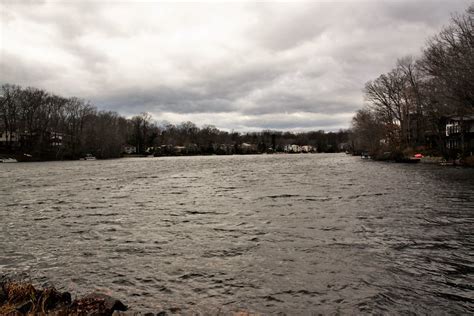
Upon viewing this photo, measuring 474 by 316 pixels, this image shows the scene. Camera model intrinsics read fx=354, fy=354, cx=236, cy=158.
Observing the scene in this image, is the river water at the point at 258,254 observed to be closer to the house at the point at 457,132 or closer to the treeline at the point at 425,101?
the treeline at the point at 425,101

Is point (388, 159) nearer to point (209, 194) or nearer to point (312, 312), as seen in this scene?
point (209, 194)

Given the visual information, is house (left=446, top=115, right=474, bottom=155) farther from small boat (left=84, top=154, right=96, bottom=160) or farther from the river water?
small boat (left=84, top=154, right=96, bottom=160)

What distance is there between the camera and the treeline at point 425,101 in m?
39.9

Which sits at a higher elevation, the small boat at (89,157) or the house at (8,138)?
the house at (8,138)

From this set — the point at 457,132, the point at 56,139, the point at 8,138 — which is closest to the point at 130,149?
Result: the point at 56,139

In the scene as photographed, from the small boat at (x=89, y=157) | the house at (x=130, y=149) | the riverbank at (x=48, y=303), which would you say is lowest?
the riverbank at (x=48, y=303)

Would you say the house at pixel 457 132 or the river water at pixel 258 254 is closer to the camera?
the river water at pixel 258 254

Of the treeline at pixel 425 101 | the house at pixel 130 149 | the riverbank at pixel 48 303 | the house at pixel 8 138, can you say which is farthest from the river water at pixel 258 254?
the house at pixel 130 149

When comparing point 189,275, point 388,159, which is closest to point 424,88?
point 388,159

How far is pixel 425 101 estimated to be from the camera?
196ft

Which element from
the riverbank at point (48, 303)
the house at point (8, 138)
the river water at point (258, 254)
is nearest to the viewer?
the riverbank at point (48, 303)

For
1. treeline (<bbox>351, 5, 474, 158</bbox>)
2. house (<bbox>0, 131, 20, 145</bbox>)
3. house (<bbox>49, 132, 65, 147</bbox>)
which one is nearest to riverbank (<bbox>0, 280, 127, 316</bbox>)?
treeline (<bbox>351, 5, 474, 158</bbox>)

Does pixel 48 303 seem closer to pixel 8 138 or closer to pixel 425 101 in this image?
pixel 425 101

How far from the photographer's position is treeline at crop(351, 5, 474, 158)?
39906 millimetres
